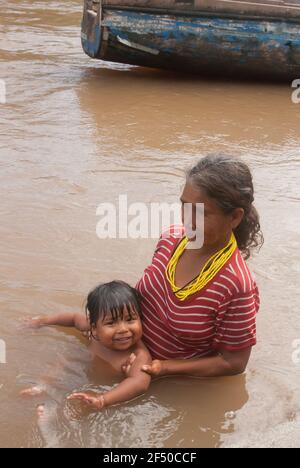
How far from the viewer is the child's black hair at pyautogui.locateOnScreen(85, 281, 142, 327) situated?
9.09 ft

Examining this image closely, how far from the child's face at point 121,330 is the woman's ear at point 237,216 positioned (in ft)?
1.78

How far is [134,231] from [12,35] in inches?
216

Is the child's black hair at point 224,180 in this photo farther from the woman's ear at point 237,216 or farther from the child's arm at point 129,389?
the child's arm at point 129,389

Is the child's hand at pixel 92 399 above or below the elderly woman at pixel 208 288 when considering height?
below

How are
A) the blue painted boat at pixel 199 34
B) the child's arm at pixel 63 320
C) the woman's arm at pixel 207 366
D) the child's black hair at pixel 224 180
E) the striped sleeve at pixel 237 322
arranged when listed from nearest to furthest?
the child's black hair at pixel 224 180
the striped sleeve at pixel 237 322
the woman's arm at pixel 207 366
the child's arm at pixel 63 320
the blue painted boat at pixel 199 34

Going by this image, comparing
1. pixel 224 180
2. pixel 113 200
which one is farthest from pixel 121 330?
pixel 113 200

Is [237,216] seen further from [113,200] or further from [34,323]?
[113,200]

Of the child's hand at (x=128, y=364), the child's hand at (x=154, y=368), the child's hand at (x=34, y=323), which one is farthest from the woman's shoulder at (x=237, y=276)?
the child's hand at (x=34, y=323)

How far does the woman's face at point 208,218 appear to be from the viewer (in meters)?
2.52

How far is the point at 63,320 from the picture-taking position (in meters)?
3.18

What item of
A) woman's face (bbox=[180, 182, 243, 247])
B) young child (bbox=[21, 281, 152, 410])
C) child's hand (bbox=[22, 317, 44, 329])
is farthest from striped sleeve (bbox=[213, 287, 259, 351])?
child's hand (bbox=[22, 317, 44, 329])

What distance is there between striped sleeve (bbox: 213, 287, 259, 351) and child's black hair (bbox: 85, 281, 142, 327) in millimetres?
363

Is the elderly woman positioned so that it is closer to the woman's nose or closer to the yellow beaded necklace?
the yellow beaded necklace

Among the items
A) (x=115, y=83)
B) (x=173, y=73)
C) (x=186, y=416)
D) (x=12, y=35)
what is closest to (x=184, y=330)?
(x=186, y=416)
